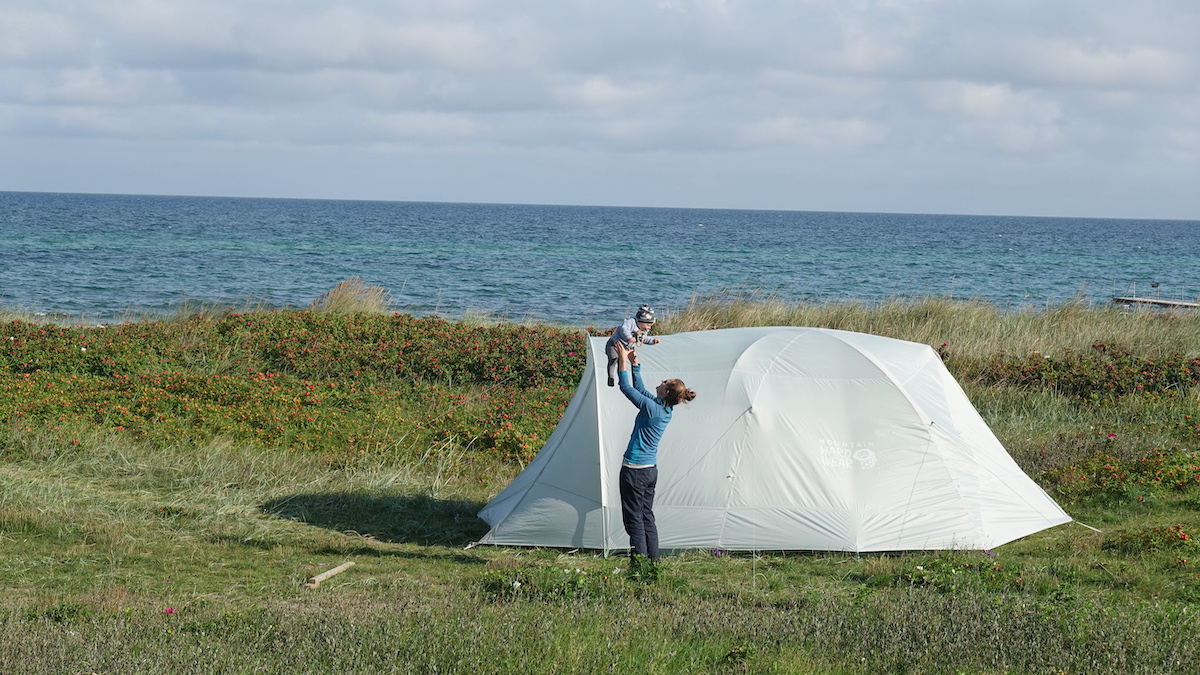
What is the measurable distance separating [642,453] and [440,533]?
3.05 meters

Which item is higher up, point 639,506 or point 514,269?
point 514,269

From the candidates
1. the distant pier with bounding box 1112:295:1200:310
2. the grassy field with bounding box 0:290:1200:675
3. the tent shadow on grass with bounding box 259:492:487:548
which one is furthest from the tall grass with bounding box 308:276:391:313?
the distant pier with bounding box 1112:295:1200:310

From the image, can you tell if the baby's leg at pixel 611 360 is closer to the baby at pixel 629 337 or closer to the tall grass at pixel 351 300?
the baby at pixel 629 337

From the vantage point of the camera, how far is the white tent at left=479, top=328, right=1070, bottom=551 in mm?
9273

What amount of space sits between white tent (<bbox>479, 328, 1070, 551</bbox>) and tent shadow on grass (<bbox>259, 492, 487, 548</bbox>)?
0.67 m

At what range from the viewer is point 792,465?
9.30 metres

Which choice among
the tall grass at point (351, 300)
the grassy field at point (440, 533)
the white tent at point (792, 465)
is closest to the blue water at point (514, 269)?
the tall grass at point (351, 300)

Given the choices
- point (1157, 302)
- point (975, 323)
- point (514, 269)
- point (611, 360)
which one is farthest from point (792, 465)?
point (514, 269)

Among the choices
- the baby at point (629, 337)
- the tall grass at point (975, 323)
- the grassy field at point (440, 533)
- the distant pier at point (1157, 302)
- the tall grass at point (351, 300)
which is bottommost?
the grassy field at point (440, 533)

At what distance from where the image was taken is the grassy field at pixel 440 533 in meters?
6.17

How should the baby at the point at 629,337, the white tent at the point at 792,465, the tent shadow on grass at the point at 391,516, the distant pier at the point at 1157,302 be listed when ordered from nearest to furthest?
the baby at the point at 629,337
the white tent at the point at 792,465
the tent shadow on grass at the point at 391,516
the distant pier at the point at 1157,302

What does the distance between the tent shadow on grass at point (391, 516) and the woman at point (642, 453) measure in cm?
229

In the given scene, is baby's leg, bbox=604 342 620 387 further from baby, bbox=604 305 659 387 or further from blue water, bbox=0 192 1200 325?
blue water, bbox=0 192 1200 325

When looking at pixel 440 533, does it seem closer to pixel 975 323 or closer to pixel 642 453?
pixel 642 453
